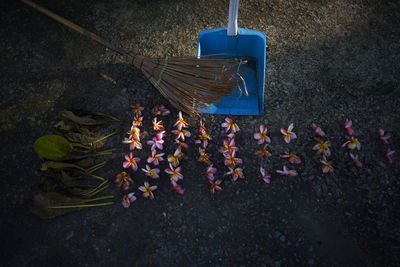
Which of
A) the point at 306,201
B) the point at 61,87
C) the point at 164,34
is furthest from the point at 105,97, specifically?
the point at 306,201

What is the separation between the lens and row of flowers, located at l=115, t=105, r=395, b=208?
6.31 feet

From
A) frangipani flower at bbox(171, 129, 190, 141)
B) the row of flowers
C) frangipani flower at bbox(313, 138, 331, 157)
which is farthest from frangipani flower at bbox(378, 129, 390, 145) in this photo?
frangipani flower at bbox(171, 129, 190, 141)

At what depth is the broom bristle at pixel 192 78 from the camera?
2.10 meters

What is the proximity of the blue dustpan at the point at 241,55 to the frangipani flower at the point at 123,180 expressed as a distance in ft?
2.35

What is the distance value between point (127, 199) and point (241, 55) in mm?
1394

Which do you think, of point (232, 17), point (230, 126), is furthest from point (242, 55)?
point (230, 126)

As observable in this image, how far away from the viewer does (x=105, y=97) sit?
230 centimetres

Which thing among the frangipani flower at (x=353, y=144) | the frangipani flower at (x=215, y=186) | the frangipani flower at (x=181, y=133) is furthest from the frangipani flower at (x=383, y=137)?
the frangipani flower at (x=181, y=133)

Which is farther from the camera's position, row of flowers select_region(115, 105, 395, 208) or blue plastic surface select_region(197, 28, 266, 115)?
blue plastic surface select_region(197, 28, 266, 115)

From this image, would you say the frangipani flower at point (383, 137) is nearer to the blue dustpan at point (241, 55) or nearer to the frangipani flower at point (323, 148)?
the frangipani flower at point (323, 148)

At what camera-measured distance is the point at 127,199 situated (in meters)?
1.92

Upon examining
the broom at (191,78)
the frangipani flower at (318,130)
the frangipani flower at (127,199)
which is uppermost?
the broom at (191,78)

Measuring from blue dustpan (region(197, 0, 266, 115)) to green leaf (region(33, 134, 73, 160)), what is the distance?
1004 millimetres

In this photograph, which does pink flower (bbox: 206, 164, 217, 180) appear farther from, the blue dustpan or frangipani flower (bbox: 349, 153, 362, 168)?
frangipani flower (bbox: 349, 153, 362, 168)
